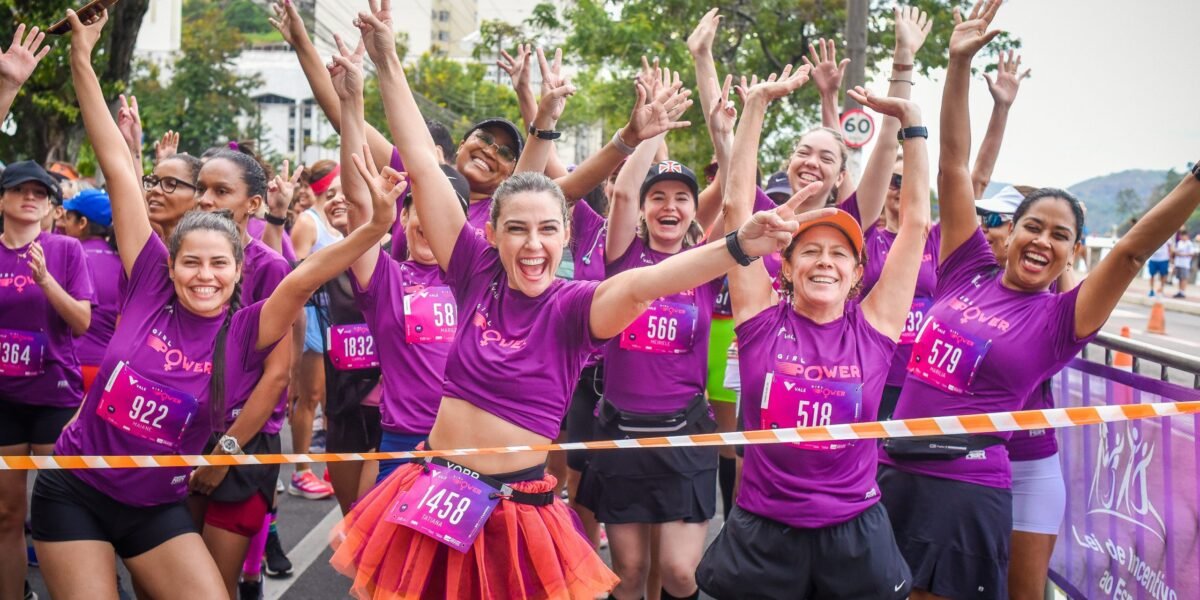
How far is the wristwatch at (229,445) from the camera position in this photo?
4.01 meters

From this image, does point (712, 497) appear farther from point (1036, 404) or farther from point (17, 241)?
point (17, 241)

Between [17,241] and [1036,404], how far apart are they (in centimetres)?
493

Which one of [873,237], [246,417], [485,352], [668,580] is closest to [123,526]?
[246,417]

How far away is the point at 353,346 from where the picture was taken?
527 cm

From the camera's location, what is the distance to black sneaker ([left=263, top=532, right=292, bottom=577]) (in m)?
5.66

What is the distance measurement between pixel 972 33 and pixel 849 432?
1718 millimetres

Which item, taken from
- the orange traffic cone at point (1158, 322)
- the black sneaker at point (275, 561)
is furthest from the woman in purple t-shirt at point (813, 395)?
the orange traffic cone at point (1158, 322)

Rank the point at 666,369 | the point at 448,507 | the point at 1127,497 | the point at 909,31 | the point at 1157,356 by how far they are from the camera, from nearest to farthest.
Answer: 1. the point at 448,507
2. the point at 1157,356
3. the point at 1127,497
4. the point at 909,31
5. the point at 666,369

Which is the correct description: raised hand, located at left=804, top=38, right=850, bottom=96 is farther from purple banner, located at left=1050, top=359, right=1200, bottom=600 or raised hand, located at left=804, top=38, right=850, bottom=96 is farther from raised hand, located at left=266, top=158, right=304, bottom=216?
raised hand, located at left=266, top=158, right=304, bottom=216

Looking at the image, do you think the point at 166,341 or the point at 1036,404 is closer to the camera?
the point at 166,341

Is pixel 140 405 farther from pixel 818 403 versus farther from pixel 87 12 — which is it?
pixel 818 403

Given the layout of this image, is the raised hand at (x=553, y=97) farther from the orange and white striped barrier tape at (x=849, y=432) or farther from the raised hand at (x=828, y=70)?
the orange and white striped barrier tape at (x=849, y=432)

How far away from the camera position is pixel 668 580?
14.8 ft

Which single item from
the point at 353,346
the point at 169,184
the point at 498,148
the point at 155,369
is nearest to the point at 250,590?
the point at 353,346
